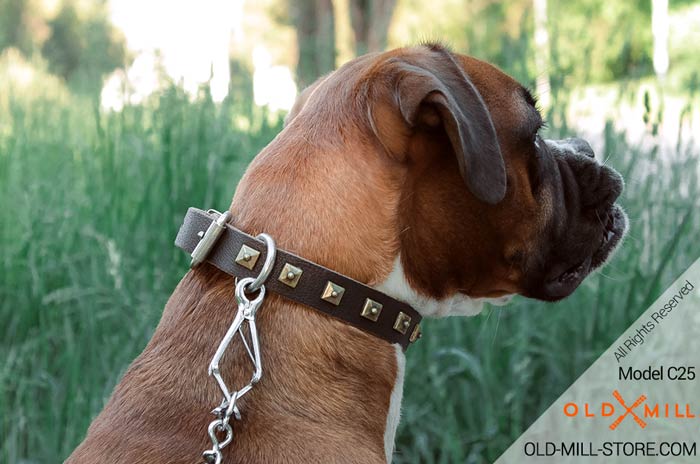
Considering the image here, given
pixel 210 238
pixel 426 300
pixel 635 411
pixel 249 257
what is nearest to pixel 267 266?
pixel 249 257

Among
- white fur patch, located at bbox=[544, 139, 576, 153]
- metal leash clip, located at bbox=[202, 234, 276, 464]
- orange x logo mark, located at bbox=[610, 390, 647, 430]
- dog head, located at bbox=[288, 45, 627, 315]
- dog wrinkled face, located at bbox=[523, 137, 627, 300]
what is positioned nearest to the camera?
metal leash clip, located at bbox=[202, 234, 276, 464]

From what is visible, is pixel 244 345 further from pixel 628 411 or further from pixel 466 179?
pixel 628 411

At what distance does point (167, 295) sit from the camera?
12.6 ft

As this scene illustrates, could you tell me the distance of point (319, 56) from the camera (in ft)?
20.0

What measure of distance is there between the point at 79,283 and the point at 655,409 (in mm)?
2565

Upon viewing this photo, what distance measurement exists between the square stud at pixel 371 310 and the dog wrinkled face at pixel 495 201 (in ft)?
0.48

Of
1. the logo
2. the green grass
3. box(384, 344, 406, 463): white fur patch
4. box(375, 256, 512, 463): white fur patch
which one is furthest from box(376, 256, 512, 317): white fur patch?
the logo

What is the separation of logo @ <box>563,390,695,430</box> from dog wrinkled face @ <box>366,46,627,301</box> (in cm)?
80

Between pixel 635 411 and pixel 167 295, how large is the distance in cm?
200

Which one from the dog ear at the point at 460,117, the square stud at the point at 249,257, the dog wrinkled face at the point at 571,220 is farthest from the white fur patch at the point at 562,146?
the square stud at the point at 249,257

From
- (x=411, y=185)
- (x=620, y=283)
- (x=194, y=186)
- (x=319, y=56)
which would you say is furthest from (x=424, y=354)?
(x=319, y=56)

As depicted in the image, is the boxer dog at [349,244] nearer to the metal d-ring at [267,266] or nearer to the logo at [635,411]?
the metal d-ring at [267,266]

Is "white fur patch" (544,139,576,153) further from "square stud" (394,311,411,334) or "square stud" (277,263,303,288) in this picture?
"square stud" (277,263,303,288)

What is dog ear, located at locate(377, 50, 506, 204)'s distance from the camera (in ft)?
6.99
